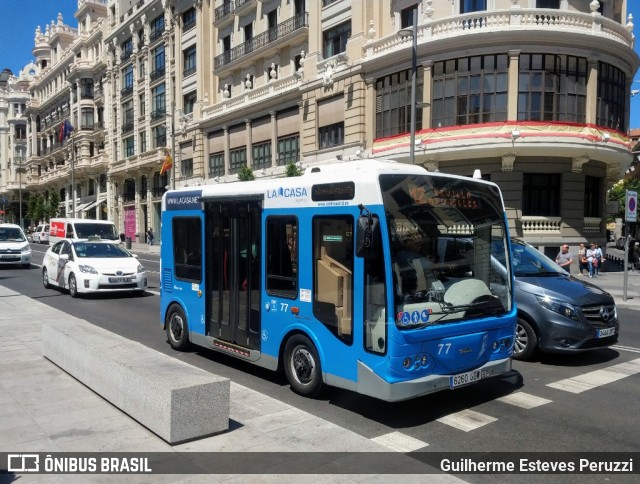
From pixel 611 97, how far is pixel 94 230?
2397 centimetres

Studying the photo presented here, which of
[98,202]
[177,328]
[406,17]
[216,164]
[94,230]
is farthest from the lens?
[98,202]

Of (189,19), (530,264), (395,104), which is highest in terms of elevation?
(189,19)

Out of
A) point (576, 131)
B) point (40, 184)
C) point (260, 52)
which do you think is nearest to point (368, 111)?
point (576, 131)

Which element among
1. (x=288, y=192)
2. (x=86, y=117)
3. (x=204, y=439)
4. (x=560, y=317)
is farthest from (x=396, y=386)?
(x=86, y=117)

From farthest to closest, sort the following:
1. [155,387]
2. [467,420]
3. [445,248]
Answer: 1. [445,248]
2. [467,420]
3. [155,387]

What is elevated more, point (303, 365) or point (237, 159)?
point (237, 159)

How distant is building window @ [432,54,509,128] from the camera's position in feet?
77.7

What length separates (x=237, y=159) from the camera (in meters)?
39.2

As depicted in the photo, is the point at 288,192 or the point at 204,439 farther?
the point at 288,192

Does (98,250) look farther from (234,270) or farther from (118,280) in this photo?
(234,270)

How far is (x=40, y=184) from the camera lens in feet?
275

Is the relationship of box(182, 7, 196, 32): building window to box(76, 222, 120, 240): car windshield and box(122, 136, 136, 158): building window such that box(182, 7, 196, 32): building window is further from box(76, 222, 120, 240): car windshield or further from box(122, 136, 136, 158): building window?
box(76, 222, 120, 240): car windshield

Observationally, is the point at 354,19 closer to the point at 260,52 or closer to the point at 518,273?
the point at 260,52

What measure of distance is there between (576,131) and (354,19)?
1243cm
